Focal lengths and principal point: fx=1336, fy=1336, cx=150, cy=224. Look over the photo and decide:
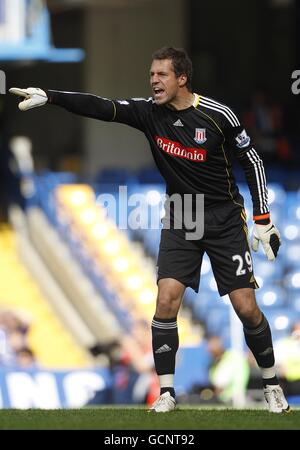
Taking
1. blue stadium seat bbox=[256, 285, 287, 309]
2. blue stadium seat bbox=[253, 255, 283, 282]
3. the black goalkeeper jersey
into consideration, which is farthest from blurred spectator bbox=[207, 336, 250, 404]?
the black goalkeeper jersey

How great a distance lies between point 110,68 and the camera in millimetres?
20578

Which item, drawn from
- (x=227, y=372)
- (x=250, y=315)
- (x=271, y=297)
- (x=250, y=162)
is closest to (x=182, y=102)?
(x=250, y=162)

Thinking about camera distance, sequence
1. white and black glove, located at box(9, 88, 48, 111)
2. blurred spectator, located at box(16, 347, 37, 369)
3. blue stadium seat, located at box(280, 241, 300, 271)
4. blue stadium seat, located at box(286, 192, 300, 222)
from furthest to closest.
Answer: blue stadium seat, located at box(286, 192, 300, 222) → blue stadium seat, located at box(280, 241, 300, 271) → blurred spectator, located at box(16, 347, 37, 369) → white and black glove, located at box(9, 88, 48, 111)

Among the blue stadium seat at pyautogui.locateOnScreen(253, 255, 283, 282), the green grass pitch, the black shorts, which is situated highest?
the blue stadium seat at pyautogui.locateOnScreen(253, 255, 283, 282)

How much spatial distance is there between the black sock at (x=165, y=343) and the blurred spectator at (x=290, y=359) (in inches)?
246

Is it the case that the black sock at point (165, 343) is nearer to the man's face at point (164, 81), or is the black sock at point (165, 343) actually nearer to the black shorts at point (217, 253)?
the black shorts at point (217, 253)

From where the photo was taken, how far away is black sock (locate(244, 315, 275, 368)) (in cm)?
811

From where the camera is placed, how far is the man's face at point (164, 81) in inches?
310

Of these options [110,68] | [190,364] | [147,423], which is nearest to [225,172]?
[147,423]

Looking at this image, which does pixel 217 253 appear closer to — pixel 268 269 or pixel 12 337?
pixel 12 337

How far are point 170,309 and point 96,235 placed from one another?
445 inches

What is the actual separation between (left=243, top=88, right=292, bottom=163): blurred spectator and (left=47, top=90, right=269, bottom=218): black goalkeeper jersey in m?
12.1

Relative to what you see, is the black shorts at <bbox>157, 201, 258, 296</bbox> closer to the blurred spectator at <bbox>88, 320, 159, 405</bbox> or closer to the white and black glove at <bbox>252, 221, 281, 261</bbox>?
the white and black glove at <bbox>252, 221, 281, 261</bbox>
